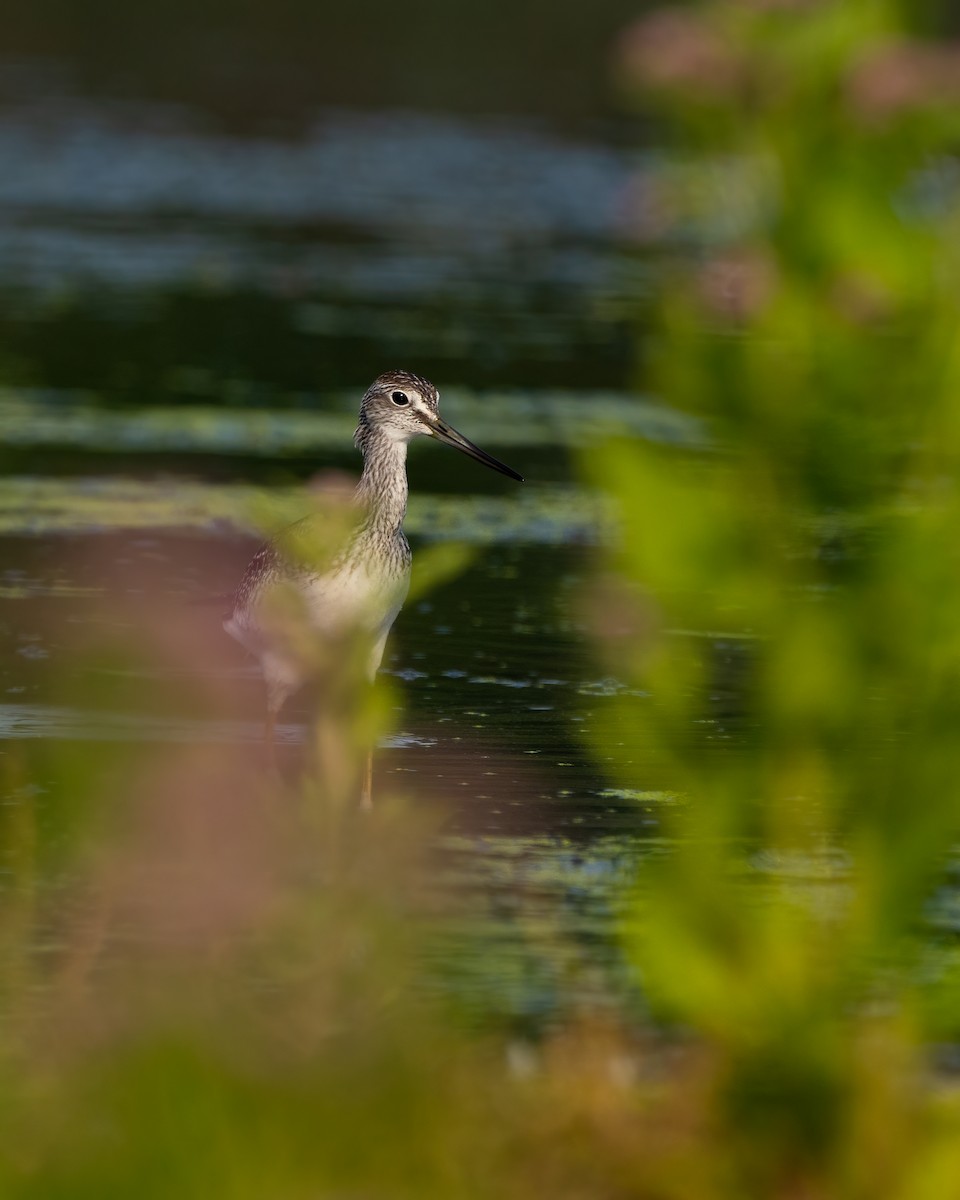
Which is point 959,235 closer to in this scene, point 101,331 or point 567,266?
point 101,331

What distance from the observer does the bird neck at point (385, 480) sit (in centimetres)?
869

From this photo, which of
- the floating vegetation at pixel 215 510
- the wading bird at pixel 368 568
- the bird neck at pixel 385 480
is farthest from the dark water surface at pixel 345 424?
the bird neck at pixel 385 480

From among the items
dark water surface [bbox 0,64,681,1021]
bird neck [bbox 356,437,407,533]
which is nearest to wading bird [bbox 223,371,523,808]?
bird neck [bbox 356,437,407,533]

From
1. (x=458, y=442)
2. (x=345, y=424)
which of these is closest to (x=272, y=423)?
(x=345, y=424)

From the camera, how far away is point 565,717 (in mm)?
8977

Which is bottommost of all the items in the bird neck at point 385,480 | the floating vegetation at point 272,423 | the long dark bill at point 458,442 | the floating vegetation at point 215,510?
the floating vegetation at point 215,510

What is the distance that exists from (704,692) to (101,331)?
8403mm

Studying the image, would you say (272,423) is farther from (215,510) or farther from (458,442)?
(458,442)

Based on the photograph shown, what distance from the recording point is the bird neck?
8688mm

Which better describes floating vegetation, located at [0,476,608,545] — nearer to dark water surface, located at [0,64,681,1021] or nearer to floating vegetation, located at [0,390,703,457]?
dark water surface, located at [0,64,681,1021]

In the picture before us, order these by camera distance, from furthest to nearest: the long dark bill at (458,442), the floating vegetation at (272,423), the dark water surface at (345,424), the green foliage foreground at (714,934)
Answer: the floating vegetation at (272,423) < the long dark bill at (458,442) < the dark water surface at (345,424) < the green foliage foreground at (714,934)

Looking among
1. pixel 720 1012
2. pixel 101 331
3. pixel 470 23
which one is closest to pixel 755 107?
pixel 720 1012

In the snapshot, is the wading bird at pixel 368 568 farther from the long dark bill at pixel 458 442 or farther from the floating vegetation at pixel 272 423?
the floating vegetation at pixel 272 423

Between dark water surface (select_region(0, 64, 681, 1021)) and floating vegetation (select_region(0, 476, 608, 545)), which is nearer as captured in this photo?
dark water surface (select_region(0, 64, 681, 1021))
